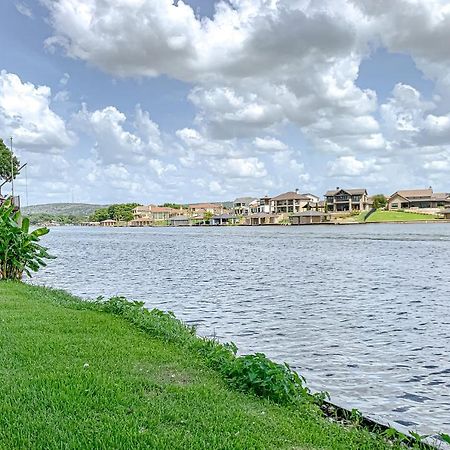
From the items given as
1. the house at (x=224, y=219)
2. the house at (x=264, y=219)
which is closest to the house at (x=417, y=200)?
the house at (x=264, y=219)

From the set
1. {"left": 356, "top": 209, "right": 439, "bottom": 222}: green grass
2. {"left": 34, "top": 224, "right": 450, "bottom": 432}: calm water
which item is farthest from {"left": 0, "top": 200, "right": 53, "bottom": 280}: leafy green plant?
{"left": 356, "top": 209, "right": 439, "bottom": 222}: green grass

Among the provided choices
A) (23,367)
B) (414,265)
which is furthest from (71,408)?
(414,265)

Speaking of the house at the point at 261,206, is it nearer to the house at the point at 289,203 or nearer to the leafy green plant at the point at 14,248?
the house at the point at 289,203

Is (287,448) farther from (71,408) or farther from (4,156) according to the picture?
(4,156)

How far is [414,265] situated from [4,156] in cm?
4600

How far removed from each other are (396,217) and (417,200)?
1747cm

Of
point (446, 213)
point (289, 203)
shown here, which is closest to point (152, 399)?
point (446, 213)

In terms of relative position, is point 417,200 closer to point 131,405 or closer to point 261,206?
point 261,206

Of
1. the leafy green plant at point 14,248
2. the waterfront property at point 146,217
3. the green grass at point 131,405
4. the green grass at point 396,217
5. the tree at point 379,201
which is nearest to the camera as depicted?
the green grass at point 131,405

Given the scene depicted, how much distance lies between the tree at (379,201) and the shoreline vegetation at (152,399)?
144 meters

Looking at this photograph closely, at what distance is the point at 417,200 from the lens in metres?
138

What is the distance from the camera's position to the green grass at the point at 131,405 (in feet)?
15.1

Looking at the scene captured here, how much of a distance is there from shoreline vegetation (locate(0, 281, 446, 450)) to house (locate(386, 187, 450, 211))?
13631 centimetres

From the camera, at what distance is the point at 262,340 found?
11.8 metres
